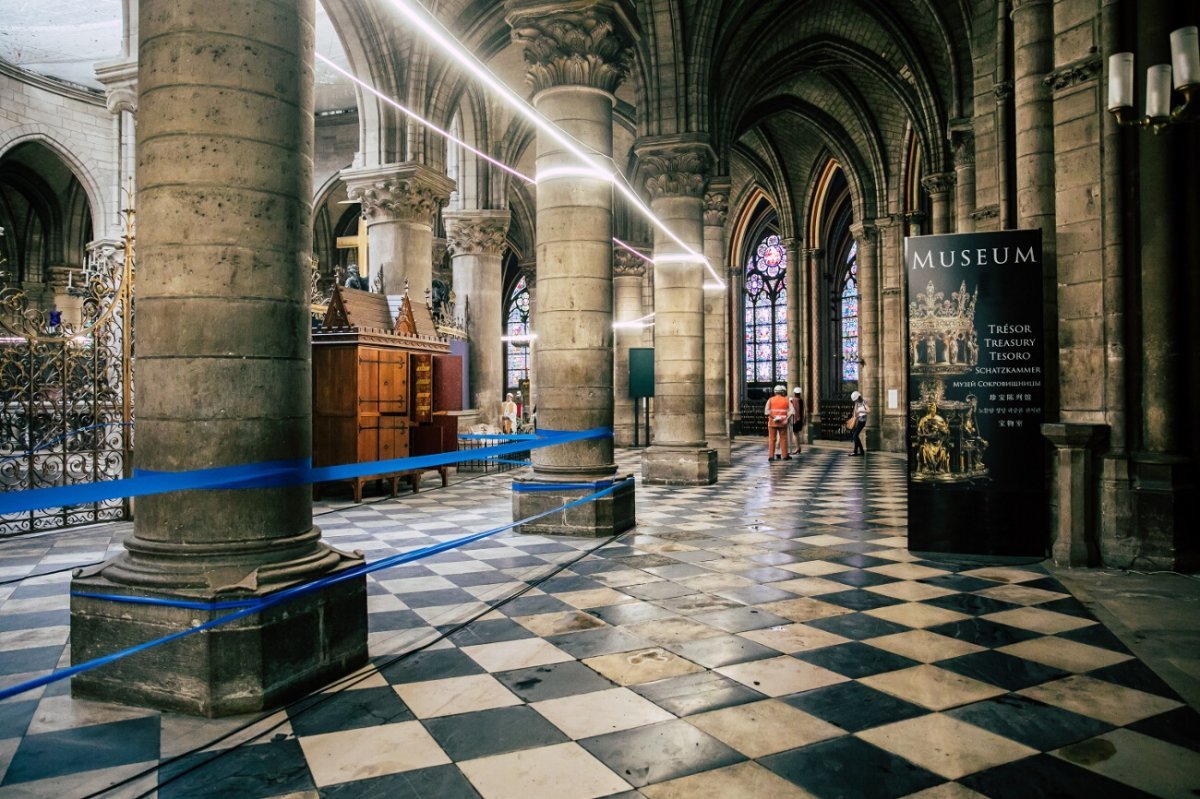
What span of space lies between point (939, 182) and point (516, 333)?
29.1 meters

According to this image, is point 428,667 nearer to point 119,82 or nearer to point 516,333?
point 119,82

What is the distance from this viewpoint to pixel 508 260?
4309 centimetres

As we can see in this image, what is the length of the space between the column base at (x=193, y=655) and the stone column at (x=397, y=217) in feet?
38.1

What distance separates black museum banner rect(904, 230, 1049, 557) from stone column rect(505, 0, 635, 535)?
3.03m

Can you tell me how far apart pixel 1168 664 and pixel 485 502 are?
26.2 feet

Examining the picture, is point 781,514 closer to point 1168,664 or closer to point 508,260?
point 1168,664

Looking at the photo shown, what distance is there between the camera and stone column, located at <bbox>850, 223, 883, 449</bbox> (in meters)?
21.5

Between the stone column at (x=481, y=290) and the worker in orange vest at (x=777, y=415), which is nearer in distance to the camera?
the worker in orange vest at (x=777, y=415)

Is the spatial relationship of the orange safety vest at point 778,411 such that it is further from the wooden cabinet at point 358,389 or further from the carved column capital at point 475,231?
the wooden cabinet at point 358,389

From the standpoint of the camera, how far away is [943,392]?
A: 6.70 m

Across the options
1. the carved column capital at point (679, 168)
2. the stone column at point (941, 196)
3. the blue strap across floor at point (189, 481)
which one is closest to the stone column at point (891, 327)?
the stone column at point (941, 196)

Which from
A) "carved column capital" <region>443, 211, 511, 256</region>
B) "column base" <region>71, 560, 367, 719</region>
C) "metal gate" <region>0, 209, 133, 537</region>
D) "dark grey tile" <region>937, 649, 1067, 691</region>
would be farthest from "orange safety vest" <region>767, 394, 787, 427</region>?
"column base" <region>71, 560, 367, 719</region>

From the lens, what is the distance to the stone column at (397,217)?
48.2 ft

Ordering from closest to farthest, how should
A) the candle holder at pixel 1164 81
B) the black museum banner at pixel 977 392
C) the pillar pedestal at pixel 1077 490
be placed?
1. the candle holder at pixel 1164 81
2. the pillar pedestal at pixel 1077 490
3. the black museum banner at pixel 977 392
